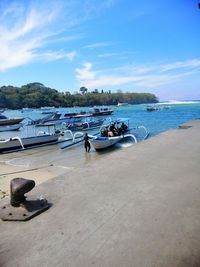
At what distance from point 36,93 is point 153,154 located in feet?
533

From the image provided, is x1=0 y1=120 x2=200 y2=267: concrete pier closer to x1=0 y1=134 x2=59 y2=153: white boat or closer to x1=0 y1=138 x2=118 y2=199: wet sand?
x1=0 y1=138 x2=118 y2=199: wet sand

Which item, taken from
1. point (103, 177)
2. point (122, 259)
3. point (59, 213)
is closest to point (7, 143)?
point (103, 177)

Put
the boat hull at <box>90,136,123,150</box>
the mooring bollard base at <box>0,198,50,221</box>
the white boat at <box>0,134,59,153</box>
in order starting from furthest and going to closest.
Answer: the white boat at <box>0,134,59,153</box>
the boat hull at <box>90,136,123,150</box>
the mooring bollard base at <box>0,198,50,221</box>

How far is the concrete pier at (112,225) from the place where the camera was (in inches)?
116

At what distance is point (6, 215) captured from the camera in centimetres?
403

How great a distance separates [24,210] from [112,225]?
137 centimetres

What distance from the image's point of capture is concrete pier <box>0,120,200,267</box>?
9.66 ft

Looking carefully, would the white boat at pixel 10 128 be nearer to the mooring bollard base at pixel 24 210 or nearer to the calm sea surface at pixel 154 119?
the calm sea surface at pixel 154 119

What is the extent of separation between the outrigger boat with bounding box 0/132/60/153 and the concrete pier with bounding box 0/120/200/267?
56.1ft

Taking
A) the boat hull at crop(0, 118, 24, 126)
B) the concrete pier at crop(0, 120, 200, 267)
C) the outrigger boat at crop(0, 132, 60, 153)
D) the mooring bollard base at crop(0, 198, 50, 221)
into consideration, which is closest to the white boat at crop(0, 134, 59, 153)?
the outrigger boat at crop(0, 132, 60, 153)

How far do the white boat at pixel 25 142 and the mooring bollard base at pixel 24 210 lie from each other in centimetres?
1845

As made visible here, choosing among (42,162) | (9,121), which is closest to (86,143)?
(42,162)

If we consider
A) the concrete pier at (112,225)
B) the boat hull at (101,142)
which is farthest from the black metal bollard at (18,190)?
the boat hull at (101,142)

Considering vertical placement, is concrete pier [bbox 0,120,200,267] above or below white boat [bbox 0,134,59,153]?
above
